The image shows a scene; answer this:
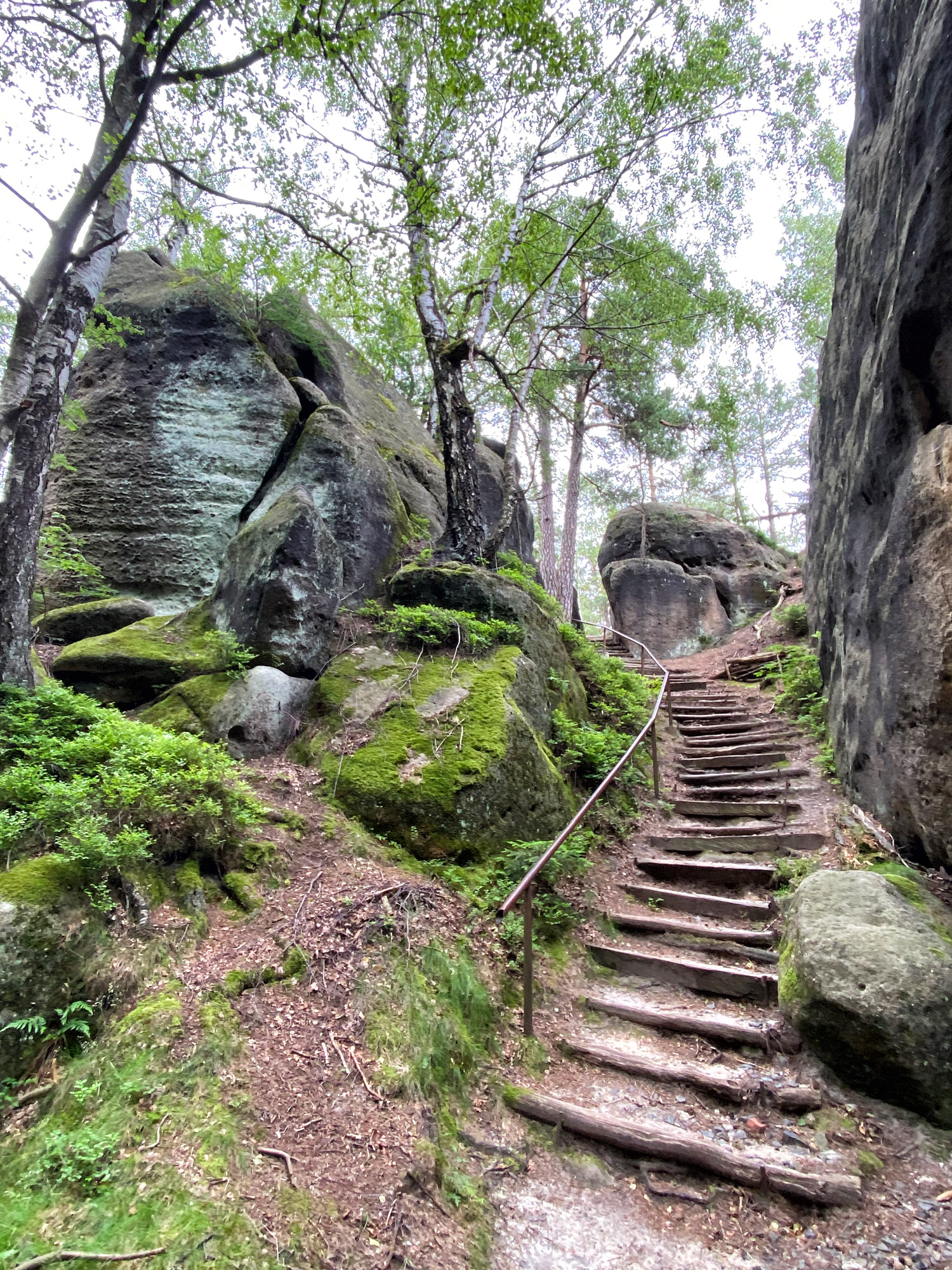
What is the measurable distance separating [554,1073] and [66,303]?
23.5 ft

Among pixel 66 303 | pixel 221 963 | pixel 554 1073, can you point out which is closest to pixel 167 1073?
pixel 221 963

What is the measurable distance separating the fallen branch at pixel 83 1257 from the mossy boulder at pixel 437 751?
9.61 ft

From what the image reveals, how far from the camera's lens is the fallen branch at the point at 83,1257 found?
6.23 ft

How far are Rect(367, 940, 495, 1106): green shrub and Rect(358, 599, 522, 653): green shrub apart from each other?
11.0 ft

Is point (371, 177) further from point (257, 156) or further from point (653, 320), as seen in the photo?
point (653, 320)

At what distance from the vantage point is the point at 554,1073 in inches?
147

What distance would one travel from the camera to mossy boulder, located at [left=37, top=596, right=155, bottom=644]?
718 centimetres

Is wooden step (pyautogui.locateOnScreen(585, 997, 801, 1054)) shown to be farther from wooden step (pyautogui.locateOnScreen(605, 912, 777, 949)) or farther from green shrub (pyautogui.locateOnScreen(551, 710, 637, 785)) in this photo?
green shrub (pyautogui.locateOnScreen(551, 710, 637, 785))

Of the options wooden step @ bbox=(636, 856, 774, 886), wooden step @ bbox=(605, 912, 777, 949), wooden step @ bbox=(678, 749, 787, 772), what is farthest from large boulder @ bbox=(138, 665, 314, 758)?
wooden step @ bbox=(678, 749, 787, 772)

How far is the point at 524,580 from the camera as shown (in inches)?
320

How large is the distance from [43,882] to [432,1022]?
2.18 m

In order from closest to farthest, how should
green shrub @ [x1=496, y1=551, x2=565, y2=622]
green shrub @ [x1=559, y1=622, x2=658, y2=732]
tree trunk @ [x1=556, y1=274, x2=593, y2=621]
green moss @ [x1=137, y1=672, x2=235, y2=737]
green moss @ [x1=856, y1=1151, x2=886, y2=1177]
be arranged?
green moss @ [x1=856, y1=1151, x2=886, y2=1177] → green moss @ [x1=137, y1=672, x2=235, y2=737] → green shrub @ [x1=496, y1=551, x2=565, y2=622] → green shrub @ [x1=559, y1=622, x2=658, y2=732] → tree trunk @ [x1=556, y1=274, x2=593, y2=621]

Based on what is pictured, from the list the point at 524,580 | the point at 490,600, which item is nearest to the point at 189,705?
the point at 490,600

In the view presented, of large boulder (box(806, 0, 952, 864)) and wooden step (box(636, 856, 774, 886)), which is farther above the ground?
large boulder (box(806, 0, 952, 864))
